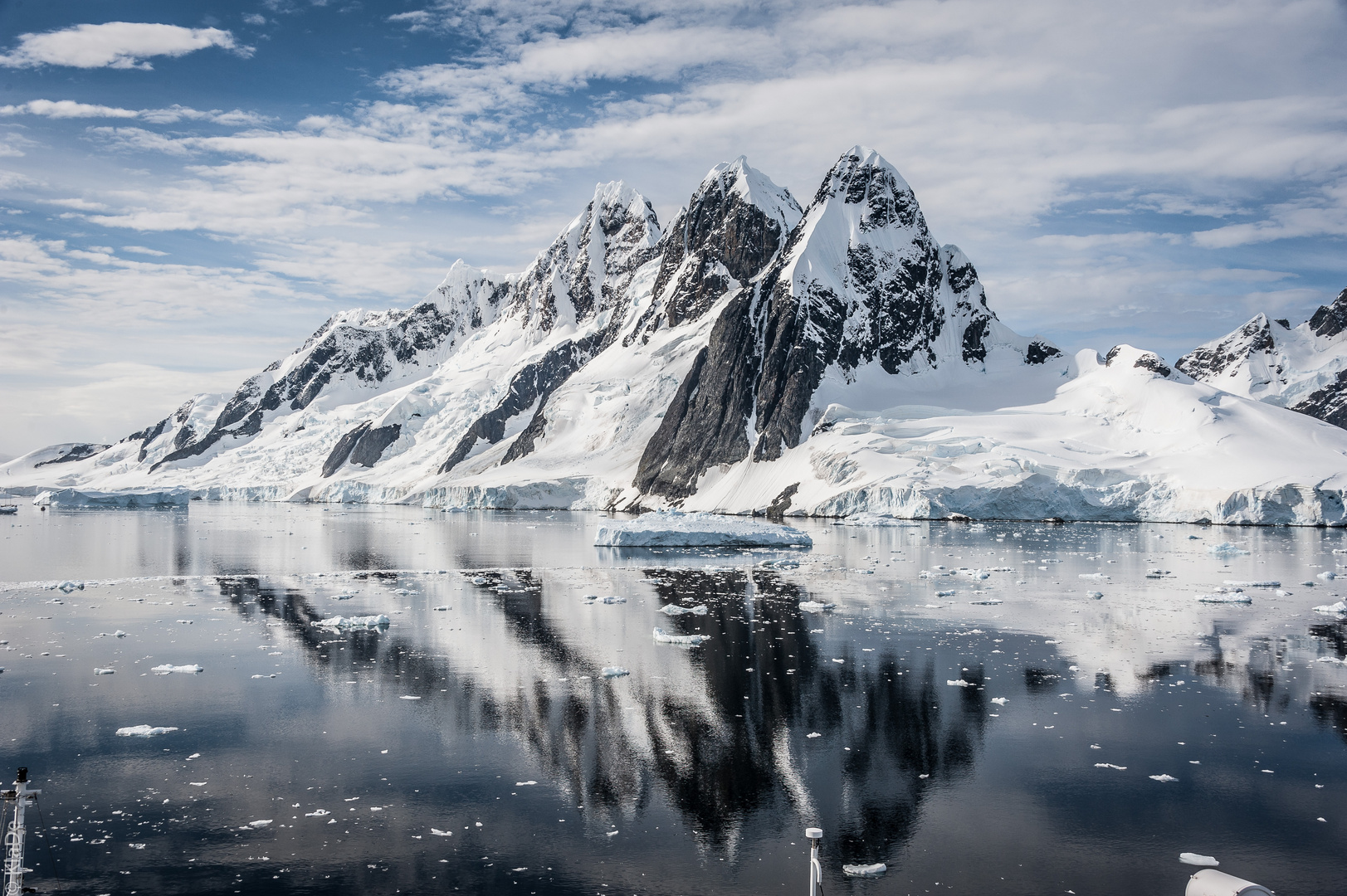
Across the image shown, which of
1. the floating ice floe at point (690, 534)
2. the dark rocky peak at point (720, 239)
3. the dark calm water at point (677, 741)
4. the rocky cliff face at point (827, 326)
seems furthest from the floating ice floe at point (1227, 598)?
the dark rocky peak at point (720, 239)

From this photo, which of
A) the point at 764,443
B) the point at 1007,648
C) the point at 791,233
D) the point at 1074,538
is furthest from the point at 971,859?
the point at 791,233

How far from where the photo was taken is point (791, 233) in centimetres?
13862

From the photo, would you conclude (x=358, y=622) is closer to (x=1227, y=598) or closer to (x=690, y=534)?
(x=1227, y=598)

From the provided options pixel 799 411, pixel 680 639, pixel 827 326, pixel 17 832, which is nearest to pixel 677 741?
pixel 680 639

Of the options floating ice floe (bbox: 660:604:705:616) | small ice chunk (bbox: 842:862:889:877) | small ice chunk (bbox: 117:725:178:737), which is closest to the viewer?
small ice chunk (bbox: 842:862:889:877)

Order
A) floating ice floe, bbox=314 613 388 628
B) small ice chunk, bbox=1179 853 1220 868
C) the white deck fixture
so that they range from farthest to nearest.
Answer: floating ice floe, bbox=314 613 388 628 < small ice chunk, bbox=1179 853 1220 868 < the white deck fixture

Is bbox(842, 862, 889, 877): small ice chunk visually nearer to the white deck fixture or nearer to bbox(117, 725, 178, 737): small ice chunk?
the white deck fixture

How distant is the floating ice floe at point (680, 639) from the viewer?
2630 cm

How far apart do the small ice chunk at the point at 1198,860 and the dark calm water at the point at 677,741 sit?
0.23 metres

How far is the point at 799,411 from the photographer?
114 m

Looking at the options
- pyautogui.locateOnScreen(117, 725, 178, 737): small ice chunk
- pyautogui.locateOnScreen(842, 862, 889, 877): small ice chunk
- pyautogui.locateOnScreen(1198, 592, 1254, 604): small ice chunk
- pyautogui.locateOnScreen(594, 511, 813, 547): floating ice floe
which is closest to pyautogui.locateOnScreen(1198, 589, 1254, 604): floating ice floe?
pyautogui.locateOnScreen(1198, 592, 1254, 604): small ice chunk

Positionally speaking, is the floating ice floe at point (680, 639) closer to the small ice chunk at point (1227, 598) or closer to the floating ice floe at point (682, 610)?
the floating ice floe at point (682, 610)

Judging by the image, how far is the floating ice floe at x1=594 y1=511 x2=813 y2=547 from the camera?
5889cm

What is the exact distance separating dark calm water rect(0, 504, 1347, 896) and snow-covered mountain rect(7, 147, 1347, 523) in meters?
50.8
